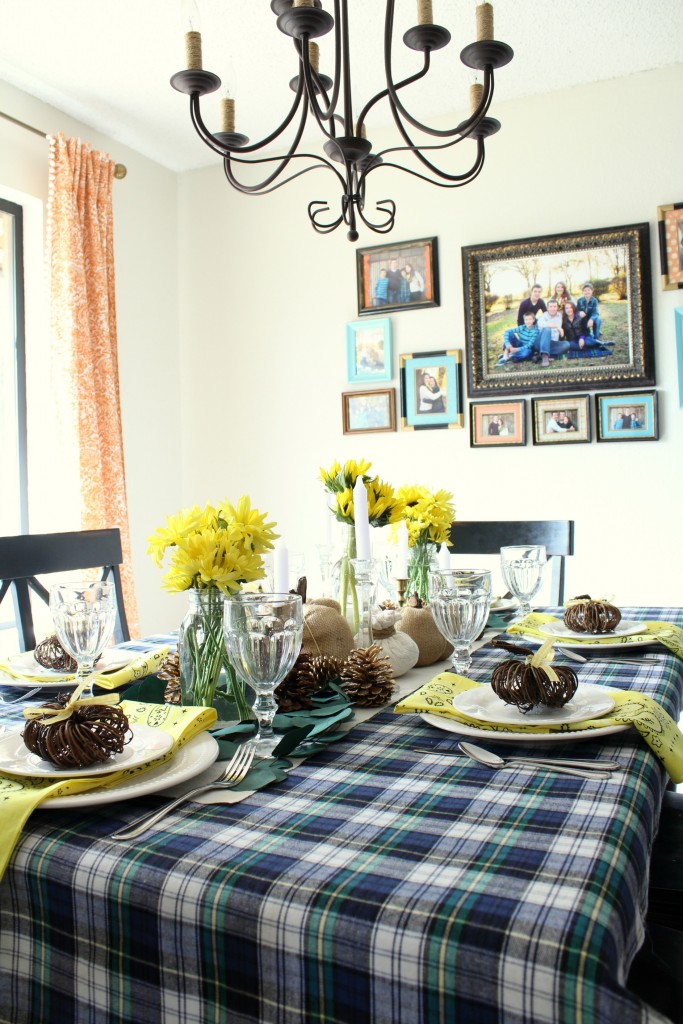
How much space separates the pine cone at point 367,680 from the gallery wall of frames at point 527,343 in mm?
2280

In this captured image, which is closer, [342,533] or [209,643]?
[209,643]

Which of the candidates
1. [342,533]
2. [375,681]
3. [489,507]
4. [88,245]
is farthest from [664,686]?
[88,245]

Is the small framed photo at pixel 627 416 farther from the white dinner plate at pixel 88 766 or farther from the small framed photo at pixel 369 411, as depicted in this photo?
the white dinner plate at pixel 88 766

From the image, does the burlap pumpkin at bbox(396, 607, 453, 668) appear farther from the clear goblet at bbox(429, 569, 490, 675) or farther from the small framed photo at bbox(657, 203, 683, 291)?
the small framed photo at bbox(657, 203, 683, 291)

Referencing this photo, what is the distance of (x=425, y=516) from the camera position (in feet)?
5.11

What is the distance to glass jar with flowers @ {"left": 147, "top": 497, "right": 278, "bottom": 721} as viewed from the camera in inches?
39.4

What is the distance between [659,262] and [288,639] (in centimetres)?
274

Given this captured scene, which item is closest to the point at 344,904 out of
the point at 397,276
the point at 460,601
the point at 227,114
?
the point at 460,601

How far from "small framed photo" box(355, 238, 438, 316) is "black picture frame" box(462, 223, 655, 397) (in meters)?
0.16

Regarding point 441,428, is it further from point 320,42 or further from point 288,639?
point 288,639

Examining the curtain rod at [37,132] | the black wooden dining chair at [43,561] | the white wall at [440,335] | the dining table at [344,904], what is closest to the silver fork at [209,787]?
the dining table at [344,904]

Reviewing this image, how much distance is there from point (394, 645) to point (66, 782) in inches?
25.0

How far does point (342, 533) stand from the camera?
1.43 meters

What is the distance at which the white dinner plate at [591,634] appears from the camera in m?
1.39
